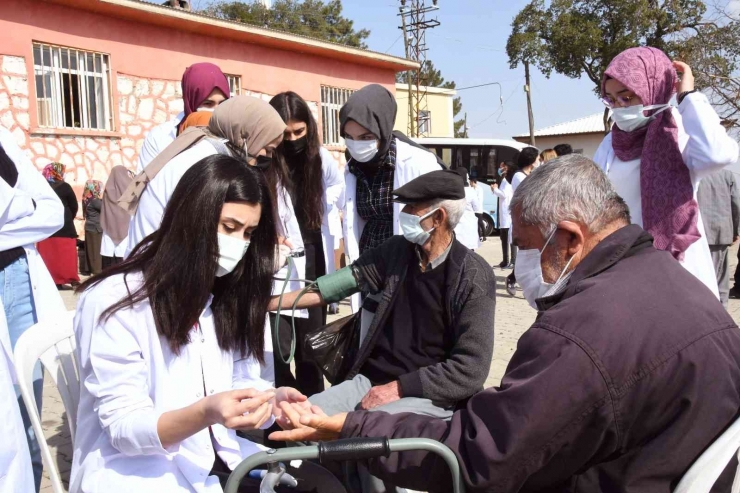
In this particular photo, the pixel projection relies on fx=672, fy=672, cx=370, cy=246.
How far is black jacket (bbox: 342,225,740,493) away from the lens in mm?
1349

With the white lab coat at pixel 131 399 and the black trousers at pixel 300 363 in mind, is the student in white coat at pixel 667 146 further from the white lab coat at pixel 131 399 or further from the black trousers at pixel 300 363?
the white lab coat at pixel 131 399

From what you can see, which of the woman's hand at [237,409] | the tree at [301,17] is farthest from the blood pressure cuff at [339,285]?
the tree at [301,17]

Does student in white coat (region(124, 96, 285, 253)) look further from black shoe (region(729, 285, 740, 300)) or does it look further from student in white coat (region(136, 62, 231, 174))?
black shoe (region(729, 285, 740, 300))

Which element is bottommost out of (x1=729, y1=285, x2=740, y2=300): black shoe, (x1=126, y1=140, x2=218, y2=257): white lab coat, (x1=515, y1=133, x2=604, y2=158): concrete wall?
(x1=729, y1=285, x2=740, y2=300): black shoe

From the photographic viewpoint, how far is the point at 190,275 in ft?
6.57

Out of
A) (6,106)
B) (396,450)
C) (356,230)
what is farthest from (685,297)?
(6,106)

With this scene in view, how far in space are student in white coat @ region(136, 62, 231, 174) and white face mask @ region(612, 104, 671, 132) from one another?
6.76ft

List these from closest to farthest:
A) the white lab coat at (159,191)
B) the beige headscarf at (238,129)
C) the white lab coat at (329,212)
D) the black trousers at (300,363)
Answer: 1. the white lab coat at (159,191)
2. the beige headscarf at (238,129)
3. the black trousers at (300,363)
4. the white lab coat at (329,212)

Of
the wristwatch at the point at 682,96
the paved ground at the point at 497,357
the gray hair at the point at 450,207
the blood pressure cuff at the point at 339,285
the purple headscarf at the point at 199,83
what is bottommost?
the paved ground at the point at 497,357

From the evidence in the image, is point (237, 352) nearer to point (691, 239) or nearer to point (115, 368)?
point (115, 368)

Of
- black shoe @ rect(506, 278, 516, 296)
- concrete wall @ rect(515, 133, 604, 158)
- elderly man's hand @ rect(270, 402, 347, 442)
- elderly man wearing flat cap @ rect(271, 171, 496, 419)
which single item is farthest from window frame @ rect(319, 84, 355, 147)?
concrete wall @ rect(515, 133, 604, 158)

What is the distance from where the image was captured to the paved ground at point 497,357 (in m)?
3.78

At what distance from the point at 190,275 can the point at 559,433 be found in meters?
1.15

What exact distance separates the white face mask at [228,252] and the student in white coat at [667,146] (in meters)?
1.75
